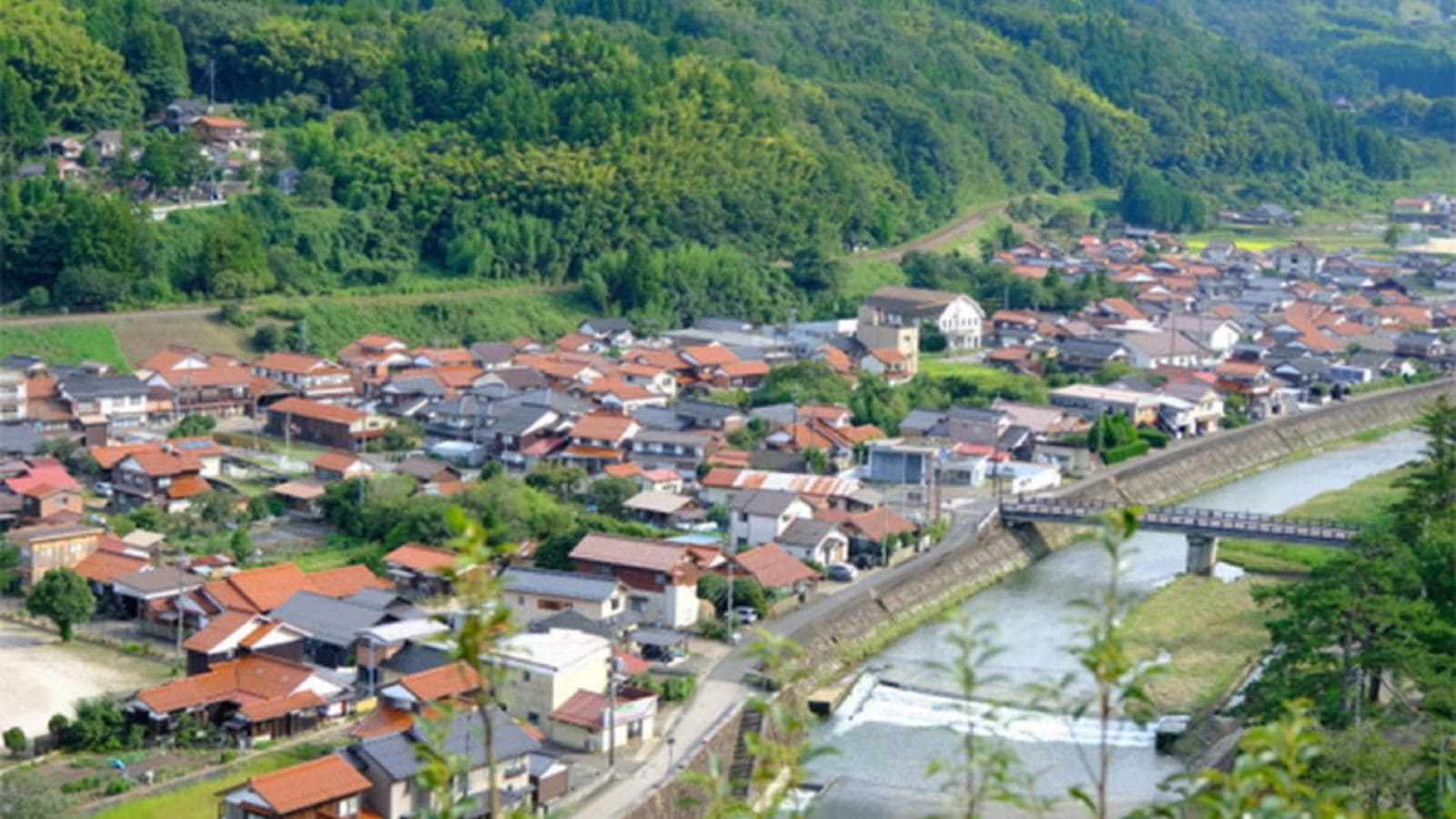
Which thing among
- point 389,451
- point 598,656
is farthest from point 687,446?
point 598,656

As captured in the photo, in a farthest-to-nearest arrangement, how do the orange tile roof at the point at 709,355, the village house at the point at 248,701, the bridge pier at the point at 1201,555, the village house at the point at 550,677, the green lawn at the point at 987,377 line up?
the orange tile roof at the point at 709,355 < the green lawn at the point at 987,377 < the bridge pier at the point at 1201,555 < the village house at the point at 550,677 < the village house at the point at 248,701

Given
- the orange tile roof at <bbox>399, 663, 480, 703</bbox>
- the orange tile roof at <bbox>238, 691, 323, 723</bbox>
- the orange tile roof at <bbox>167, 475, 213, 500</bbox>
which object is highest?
the orange tile roof at <bbox>399, 663, 480, 703</bbox>

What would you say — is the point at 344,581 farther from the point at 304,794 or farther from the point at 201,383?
the point at 201,383

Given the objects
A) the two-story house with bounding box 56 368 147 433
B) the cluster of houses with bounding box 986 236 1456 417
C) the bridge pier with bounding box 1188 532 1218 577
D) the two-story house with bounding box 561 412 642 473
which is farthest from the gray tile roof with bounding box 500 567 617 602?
the cluster of houses with bounding box 986 236 1456 417

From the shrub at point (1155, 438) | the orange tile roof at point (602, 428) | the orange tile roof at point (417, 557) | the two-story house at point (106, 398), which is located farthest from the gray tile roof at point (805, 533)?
the two-story house at point (106, 398)

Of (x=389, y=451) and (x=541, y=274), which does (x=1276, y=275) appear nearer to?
(x=541, y=274)

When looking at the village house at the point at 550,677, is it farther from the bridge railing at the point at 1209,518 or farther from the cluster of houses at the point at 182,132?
the cluster of houses at the point at 182,132

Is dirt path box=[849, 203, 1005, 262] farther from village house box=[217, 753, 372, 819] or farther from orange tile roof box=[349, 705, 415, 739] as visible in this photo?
village house box=[217, 753, 372, 819]
